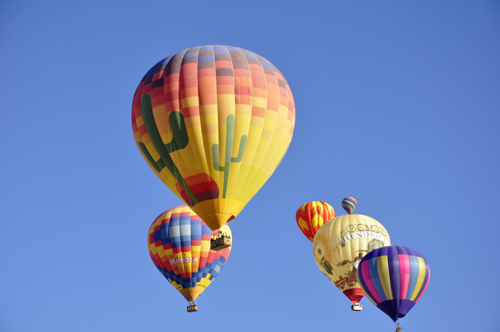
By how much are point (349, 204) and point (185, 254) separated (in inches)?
255

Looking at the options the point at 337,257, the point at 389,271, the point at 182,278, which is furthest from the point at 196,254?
the point at 389,271

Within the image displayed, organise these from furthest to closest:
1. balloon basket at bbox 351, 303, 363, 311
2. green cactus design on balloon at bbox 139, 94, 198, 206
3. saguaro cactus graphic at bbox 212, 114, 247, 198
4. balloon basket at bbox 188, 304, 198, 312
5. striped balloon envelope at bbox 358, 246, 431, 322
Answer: balloon basket at bbox 188, 304, 198, 312
balloon basket at bbox 351, 303, 363, 311
striped balloon envelope at bbox 358, 246, 431, 322
green cactus design on balloon at bbox 139, 94, 198, 206
saguaro cactus graphic at bbox 212, 114, 247, 198

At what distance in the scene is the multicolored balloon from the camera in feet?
96.6

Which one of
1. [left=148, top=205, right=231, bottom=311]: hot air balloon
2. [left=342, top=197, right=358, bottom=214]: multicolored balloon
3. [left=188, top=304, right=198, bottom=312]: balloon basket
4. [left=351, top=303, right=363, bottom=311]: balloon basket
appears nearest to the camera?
[left=351, top=303, right=363, bottom=311]: balloon basket

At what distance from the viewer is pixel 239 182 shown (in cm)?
2116

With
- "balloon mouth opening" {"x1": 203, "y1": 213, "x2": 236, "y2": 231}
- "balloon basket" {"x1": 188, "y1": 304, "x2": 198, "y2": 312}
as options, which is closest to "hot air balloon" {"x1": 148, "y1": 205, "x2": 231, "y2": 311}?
"balloon basket" {"x1": 188, "y1": 304, "x2": 198, "y2": 312}

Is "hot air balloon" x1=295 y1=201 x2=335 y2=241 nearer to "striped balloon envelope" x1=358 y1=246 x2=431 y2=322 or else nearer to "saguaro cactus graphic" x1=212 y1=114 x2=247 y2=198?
"striped balloon envelope" x1=358 y1=246 x2=431 y2=322

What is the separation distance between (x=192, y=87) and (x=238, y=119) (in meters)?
1.50

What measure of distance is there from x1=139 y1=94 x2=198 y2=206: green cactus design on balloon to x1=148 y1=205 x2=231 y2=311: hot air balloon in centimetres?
648

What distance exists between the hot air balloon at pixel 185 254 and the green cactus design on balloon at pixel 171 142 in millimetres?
6485

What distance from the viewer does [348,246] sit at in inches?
1047

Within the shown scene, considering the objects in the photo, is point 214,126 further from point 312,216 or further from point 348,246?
point 312,216

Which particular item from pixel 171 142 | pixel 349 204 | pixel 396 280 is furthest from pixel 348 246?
pixel 171 142

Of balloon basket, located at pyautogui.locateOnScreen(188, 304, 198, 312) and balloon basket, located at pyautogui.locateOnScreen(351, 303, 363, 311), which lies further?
balloon basket, located at pyautogui.locateOnScreen(188, 304, 198, 312)
